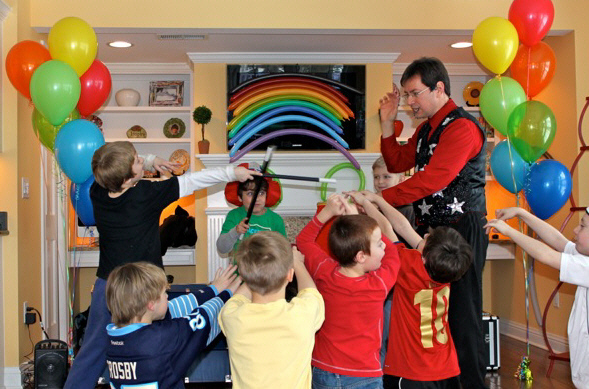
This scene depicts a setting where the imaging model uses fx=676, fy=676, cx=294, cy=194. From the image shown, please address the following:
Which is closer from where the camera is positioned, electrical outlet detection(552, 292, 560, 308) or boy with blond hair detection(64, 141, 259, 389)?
boy with blond hair detection(64, 141, 259, 389)

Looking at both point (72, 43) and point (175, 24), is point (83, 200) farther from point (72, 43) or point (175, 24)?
point (175, 24)

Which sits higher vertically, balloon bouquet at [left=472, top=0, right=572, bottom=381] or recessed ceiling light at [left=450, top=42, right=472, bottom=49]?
recessed ceiling light at [left=450, top=42, right=472, bottom=49]

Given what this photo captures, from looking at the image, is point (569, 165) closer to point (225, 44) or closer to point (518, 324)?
point (518, 324)

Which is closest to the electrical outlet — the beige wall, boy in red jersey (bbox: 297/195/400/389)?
the beige wall

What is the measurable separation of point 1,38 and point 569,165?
4044mm

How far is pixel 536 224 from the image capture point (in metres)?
2.76

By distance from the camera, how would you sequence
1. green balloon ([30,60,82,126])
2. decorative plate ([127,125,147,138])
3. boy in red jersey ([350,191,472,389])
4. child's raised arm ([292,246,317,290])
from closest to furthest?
child's raised arm ([292,246,317,290]) < boy in red jersey ([350,191,472,389]) < green balloon ([30,60,82,126]) < decorative plate ([127,125,147,138])

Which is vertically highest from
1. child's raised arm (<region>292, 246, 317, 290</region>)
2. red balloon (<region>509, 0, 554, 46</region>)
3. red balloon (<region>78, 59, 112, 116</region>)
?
red balloon (<region>509, 0, 554, 46</region>)

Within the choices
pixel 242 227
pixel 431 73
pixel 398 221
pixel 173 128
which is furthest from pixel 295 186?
pixel 398 221

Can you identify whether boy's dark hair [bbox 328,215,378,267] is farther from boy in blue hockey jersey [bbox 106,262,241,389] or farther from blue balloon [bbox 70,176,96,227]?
blue balloon [bbox 70,176,96,227]

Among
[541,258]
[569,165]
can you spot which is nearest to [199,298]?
[541,258]

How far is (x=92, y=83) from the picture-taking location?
161 inches

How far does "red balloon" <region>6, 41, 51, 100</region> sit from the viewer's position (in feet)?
13.0

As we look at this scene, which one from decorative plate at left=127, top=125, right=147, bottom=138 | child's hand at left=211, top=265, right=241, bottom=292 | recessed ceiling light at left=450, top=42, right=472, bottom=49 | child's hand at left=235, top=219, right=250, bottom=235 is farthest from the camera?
decorative plate at left=127, top=125, right=147, bottom=138
